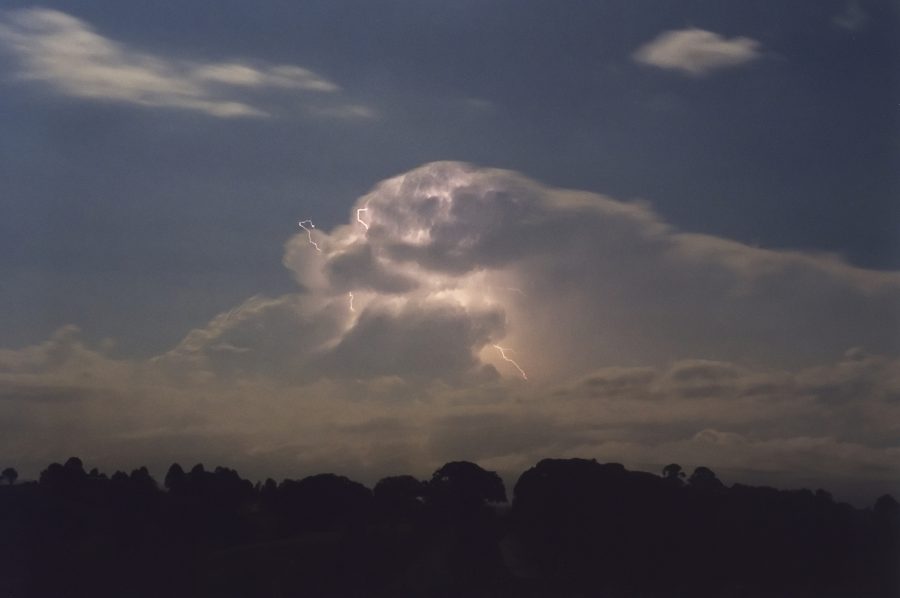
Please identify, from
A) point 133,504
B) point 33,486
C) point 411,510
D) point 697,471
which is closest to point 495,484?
point 411,510

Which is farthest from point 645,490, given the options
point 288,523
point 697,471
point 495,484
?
point 288,523

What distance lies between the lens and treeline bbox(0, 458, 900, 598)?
27.0 meters

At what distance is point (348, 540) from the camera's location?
28562mm

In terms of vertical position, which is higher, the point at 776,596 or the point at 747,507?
the point at 747,507

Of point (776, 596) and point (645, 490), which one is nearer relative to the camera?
point (776, 596)

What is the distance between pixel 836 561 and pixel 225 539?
14177 millimetres

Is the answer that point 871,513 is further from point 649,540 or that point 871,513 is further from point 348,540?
point 348,540

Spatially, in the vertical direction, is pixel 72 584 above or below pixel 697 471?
below

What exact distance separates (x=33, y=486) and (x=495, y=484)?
36.4 ft

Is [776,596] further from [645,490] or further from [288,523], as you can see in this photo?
[288,523]

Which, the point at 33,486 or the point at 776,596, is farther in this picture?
the point at 33,486

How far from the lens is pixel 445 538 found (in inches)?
1107

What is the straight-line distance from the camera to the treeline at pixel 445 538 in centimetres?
2700

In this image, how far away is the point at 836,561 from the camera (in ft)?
87.5
